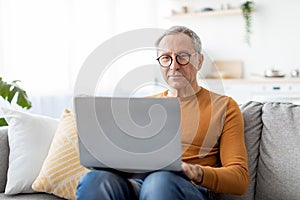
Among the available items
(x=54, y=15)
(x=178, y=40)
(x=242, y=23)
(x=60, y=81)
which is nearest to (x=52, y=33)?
(x=54, y=15)

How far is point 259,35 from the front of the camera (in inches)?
179

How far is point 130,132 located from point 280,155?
76 centimetres

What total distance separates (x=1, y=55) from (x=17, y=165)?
2128 mm

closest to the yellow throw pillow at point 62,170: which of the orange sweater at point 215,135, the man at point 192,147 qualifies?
the man at point 192,147

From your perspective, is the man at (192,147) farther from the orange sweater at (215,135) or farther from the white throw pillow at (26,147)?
the white throw pillow at (26,147)

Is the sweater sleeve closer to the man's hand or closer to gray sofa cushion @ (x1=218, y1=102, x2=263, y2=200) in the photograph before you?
the man's hand

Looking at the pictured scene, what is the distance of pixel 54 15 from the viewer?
4051 mm

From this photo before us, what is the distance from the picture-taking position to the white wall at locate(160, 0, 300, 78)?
4461 mm

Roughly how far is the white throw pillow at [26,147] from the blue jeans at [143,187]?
570 millimetres

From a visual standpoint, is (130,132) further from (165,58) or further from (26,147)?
(26,147)

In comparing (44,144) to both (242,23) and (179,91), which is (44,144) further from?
(242,23)

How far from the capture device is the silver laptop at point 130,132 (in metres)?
1.34

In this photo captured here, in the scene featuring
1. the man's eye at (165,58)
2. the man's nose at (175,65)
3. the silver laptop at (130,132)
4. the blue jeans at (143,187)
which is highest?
the man's eye at (165,58)

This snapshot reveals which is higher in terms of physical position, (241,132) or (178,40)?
(178,40)
